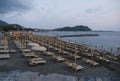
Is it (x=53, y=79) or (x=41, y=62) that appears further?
(x=41, y=62)

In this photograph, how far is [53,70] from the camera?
16.9 meters

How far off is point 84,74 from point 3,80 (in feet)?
22.9

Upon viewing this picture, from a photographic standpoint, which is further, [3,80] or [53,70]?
[53,70]

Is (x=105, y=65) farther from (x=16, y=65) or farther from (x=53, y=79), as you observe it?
(x=16, y=65)

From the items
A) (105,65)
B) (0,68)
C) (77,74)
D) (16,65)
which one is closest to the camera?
(77,74)

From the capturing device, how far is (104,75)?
16.0 metres

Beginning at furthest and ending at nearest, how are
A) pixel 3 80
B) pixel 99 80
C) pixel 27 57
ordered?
pixel 27 57
pixel 99 80
pixel 3 80

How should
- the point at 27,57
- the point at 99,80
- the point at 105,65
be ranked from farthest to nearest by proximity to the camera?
the point at 27,57, the point at 105,65, the point at 99,80

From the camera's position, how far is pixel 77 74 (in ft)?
51.7

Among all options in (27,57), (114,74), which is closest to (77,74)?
(114,74)

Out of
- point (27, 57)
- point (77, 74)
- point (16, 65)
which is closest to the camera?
point (77, 74)

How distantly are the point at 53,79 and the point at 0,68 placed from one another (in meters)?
6.00

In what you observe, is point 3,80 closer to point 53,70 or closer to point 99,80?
point 53,70

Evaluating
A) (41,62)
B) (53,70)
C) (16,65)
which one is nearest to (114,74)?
(53,70)
